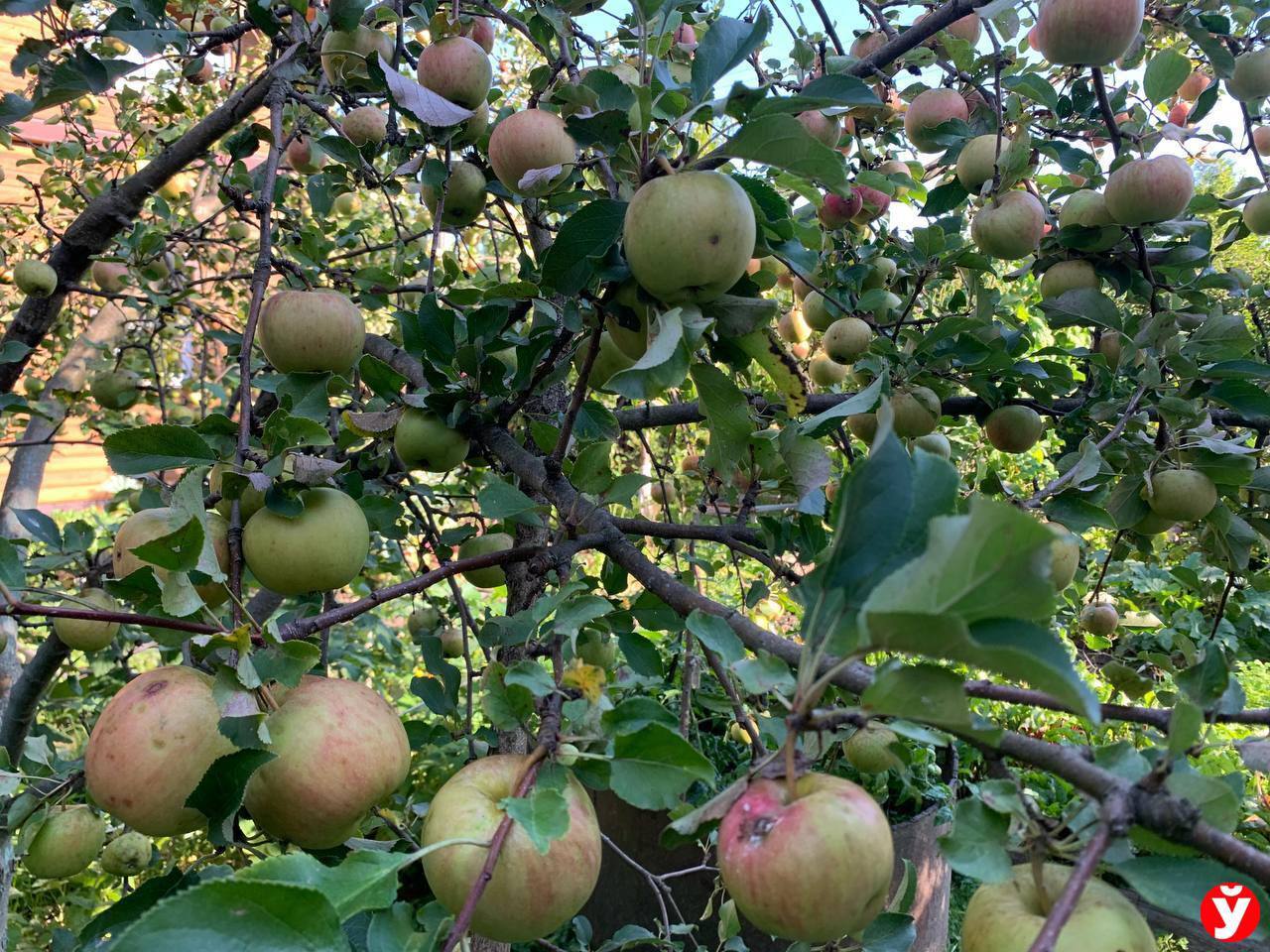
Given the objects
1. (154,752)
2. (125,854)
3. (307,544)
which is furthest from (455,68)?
(125,854)

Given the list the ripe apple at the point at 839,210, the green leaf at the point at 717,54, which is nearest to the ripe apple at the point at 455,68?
the green leaf at the point at 717,54

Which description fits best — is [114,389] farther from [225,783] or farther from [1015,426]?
[1015,426]

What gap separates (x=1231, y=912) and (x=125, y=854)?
5.75 ft

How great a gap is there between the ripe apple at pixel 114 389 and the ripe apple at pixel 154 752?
68.3 inches

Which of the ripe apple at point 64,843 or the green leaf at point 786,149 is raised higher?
the green leaf at point 786,149

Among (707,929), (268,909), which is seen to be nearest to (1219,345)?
(268,909)

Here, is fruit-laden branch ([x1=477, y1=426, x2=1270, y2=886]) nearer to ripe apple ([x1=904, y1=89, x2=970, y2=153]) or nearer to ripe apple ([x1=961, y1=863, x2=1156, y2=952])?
ripe apple ([x1=961, y1=863, x2=1156, y2=952])

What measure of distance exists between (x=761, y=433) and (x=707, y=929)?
202cm

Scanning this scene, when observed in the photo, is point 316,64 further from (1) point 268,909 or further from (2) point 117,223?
(1) point 268,909

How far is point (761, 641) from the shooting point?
27.5 inches

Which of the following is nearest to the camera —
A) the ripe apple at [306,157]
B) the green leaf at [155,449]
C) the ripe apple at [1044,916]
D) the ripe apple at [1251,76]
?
the ripe apple at [1044,916]

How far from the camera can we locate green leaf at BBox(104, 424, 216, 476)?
3.02 ft

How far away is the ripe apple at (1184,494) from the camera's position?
135 cm

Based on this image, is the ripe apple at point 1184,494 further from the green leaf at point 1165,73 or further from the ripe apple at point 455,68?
the ripe apple at point 455,68
